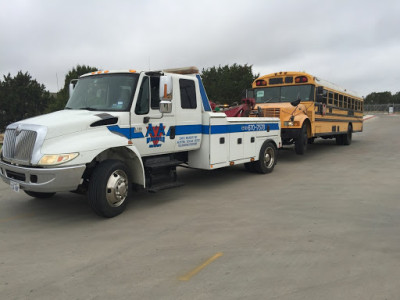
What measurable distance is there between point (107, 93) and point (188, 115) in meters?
1.67

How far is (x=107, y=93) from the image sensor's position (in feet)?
18.7

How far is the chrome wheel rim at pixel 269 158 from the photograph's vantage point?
29.3 ft

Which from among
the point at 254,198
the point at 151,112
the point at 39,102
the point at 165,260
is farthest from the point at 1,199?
the point at 39,102

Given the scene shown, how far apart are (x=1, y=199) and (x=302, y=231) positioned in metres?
5.42

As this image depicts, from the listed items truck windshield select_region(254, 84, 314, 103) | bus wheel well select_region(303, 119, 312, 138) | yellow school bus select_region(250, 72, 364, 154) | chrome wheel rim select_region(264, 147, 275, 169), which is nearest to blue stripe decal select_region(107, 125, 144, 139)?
chrome wheel rim select_region(264, 147, 275, 169)

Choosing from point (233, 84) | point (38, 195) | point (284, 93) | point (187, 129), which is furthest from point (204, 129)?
point (233, 84)

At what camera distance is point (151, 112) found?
5.85 meters

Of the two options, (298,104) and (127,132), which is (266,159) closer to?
(298,104)

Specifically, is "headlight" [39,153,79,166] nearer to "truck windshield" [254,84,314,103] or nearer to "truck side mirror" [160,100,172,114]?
"truck side mirror" [160,100,172,114]

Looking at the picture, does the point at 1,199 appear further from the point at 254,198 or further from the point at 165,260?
the point at 254,198

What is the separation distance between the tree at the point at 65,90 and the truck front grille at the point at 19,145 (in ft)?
151

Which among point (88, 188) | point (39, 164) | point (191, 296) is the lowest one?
point (191, 296)

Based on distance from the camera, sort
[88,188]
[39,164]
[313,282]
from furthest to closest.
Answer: [88,188] → [39,164] → [313,282]

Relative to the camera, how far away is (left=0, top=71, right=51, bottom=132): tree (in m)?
54.9
